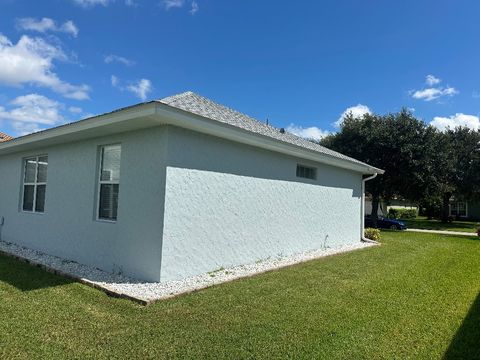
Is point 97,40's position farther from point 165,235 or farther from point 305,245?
point 305,245

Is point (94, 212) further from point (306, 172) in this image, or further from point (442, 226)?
point (442, 226)

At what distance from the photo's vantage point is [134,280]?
6.42 metres

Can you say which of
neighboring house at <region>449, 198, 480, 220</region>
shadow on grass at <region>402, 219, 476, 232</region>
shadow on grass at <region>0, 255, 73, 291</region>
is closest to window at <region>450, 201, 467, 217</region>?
neighboring house at <region>449, 198, 480, 220</region>

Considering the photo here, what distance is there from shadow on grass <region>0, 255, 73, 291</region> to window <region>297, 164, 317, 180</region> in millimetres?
6715

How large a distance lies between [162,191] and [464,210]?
160ft

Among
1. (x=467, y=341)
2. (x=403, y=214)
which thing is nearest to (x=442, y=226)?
(x=403, y=214)

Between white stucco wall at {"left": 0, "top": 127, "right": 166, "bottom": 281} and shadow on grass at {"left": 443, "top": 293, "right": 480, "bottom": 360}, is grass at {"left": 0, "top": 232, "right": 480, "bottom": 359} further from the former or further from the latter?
white stucco wall at {"left": 0, "top": 127, "right": 166, "bottom": 281}

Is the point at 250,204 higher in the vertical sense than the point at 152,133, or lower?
lower

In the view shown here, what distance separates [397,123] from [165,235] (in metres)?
21.3

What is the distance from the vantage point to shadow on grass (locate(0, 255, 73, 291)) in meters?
5.91

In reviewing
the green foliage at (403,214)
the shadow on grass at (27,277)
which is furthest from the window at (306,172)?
the green foliage at (403,214)

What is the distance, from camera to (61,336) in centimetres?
391

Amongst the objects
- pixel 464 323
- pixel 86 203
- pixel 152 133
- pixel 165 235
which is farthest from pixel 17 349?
pixel 464 323

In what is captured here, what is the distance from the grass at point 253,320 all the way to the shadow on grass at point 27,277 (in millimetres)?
19
